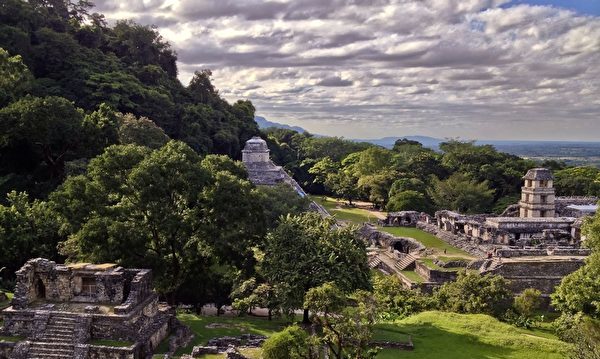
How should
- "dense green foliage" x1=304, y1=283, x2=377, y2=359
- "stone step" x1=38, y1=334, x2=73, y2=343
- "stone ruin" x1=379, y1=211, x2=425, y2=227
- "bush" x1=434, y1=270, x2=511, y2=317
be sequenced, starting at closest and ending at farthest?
"dense green foliage" x1=304, y1=283, x2=377, y2=359
"stone step" x1=38, y1=334, x2=73, y2=343
"bush" x1=434, y1=270, x2=511, y2=317
"stone ruin" x1=379, y1=211, x2=425, y2=227

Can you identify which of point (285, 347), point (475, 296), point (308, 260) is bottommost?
point (475, 296)

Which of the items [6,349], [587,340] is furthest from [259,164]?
[587,340]

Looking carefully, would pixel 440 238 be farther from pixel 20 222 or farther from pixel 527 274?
pixel 20 222

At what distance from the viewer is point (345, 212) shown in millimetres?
64500

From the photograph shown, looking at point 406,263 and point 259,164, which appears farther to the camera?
point 259,164

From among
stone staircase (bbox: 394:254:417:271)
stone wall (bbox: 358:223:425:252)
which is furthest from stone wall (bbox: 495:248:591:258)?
stone wall (bbox: 358:223:425:252)

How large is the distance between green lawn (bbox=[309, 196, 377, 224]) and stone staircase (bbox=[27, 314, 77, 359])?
3719 centimetres

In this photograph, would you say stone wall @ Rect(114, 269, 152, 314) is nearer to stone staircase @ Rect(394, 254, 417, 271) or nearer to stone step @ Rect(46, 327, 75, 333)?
stone step @ Rect(46, 327, 75, 333)

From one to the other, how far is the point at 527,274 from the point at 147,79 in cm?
4951

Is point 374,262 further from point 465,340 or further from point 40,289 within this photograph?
point 40,289

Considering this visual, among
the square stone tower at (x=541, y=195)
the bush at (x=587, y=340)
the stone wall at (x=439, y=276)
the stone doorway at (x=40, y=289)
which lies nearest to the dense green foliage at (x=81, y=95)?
the stone doorway at (x=40, y=289)

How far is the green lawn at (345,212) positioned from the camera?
193 feet

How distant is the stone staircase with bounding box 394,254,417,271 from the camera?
122ft

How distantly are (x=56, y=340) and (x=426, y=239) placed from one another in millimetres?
34578
